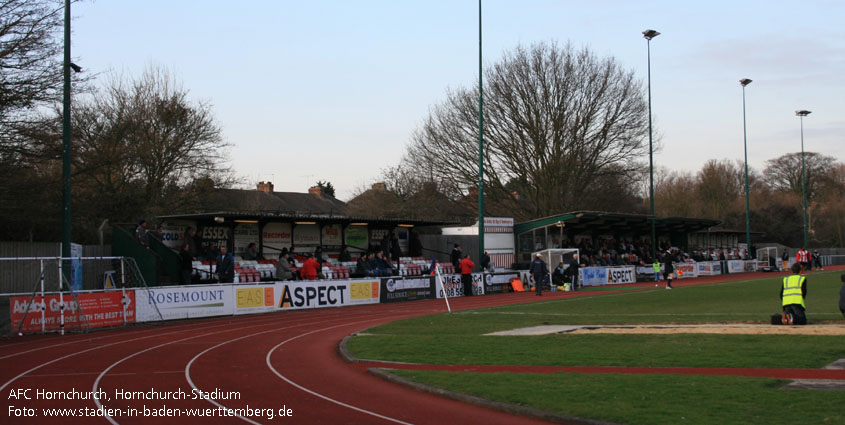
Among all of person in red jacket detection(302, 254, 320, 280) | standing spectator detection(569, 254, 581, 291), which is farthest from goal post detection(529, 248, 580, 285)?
person in red jacket detection(302, 254, 320, 280)

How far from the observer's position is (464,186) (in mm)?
51469

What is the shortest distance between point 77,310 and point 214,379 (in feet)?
31.6

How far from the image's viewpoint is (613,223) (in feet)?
164

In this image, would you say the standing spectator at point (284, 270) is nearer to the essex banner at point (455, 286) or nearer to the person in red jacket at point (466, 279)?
the essex banner at point (455, 286)

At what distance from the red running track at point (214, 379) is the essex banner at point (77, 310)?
0.65 metres

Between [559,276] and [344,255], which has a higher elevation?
[344,255]

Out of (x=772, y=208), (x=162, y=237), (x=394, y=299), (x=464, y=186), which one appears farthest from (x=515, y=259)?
(x=772, y=208)

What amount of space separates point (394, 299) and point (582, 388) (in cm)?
2055

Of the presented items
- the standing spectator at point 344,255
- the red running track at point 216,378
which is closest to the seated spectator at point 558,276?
the standing spectator at point 344,255

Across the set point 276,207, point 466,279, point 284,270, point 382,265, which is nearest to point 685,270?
point 466,279

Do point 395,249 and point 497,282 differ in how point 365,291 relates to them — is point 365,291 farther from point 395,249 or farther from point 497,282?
point 497,282

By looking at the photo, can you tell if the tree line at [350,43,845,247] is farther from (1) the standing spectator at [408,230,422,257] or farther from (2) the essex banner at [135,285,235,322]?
(2) the essex banner at [135,285,235,322]

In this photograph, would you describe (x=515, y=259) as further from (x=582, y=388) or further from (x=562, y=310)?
(x=582, y=388)

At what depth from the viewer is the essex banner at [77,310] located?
18.9m
